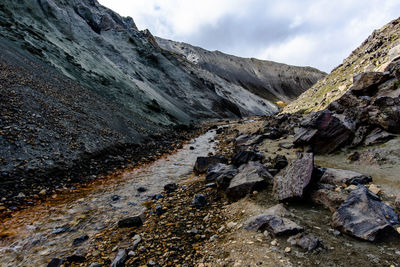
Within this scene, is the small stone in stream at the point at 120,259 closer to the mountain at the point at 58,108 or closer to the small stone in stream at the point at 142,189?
the small stone in stream at the point at 142,189

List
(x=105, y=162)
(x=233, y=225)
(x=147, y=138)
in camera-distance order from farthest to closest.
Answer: (x=147, y=138) < (x=105, y=162) < (x=233, y=225)

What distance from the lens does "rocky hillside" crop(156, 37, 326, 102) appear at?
497 ft

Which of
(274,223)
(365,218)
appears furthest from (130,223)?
(365,218)

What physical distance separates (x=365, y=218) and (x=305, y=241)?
4.34 ft

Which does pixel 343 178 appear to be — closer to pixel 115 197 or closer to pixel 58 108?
pixel 115 197

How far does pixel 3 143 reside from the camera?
9.14m

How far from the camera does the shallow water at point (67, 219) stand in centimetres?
545

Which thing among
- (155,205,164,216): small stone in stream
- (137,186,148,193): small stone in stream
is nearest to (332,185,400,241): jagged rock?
(155,205,164,216): small stone in stream

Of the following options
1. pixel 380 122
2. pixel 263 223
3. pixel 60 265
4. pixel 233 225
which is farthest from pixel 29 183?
pixel 380 122

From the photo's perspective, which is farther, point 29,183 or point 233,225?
point 29,183

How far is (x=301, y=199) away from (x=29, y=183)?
9309 millimetres

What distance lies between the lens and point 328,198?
545 cm

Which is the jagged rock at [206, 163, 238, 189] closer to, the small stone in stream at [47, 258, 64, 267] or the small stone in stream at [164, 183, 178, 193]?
the small stone in stream at [164, 183, 178, 193]

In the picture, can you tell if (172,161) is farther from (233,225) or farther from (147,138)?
(233,225)
